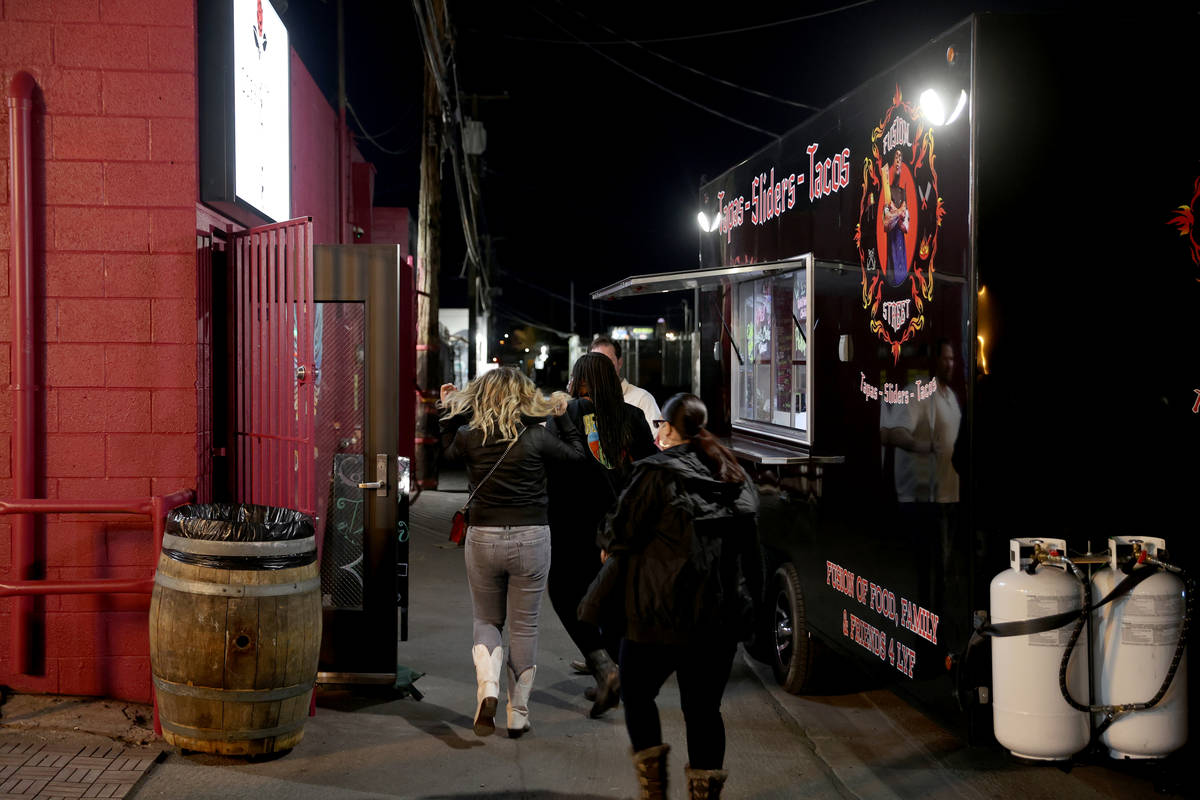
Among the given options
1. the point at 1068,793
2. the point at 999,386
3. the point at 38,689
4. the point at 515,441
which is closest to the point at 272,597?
the point at 515,441

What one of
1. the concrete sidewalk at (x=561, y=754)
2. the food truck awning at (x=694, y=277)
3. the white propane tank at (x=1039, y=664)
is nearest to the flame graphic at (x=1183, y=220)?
the white propane tank at (x=1039, y=664)

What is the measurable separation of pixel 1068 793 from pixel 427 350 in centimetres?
1265

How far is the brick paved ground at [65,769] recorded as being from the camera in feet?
14.5

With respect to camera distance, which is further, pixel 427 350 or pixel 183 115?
pixel 427 350

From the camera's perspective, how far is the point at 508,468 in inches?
209

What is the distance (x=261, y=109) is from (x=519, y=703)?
4042mm

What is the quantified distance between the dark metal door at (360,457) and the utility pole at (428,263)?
29.3ft

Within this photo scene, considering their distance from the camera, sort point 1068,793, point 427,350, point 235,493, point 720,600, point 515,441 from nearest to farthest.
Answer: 1. point 720,600
2. point 1068,793
3. point 515,441
4. point 235,493
5. point 427,350

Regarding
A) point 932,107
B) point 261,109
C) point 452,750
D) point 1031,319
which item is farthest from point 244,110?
point 1031,319

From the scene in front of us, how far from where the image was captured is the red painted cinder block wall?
546cm

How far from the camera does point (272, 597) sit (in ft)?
15.1

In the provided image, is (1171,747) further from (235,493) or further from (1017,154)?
(235,493)

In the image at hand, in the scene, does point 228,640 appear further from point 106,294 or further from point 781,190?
point 781,190

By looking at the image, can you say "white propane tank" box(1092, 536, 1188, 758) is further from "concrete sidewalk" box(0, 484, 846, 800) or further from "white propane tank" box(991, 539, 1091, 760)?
"concrete sidewalk" box(0, 484, 846, 800)
